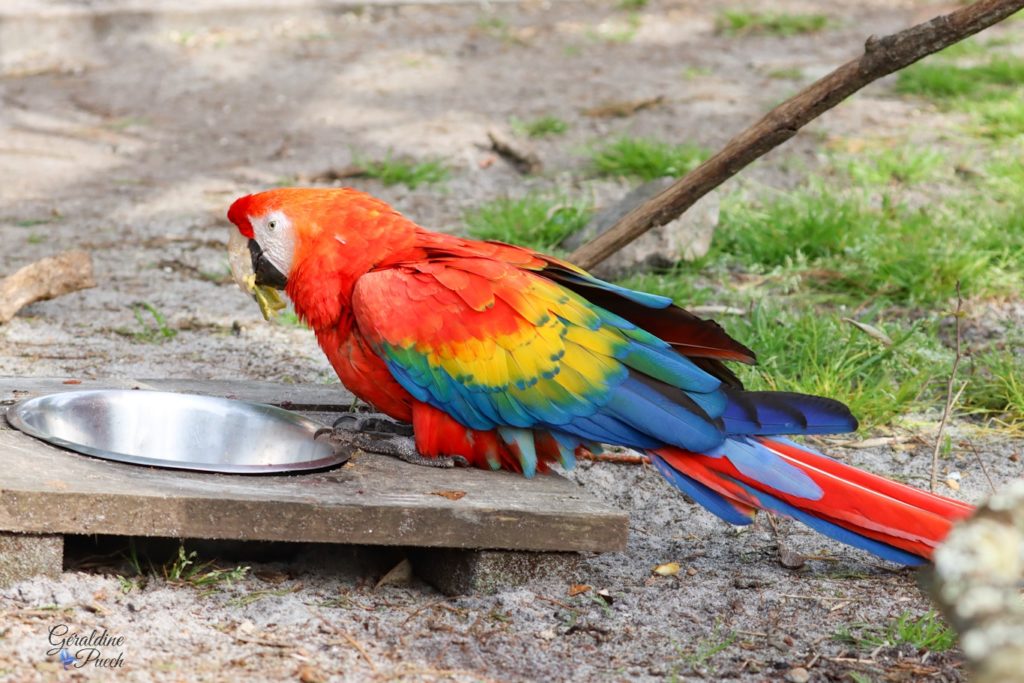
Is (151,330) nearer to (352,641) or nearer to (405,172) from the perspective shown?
(405,172)

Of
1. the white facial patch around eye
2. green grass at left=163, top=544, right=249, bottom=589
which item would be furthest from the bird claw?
green grass at left=163, top=544, right=249, bottom=589

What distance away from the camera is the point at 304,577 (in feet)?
7.50

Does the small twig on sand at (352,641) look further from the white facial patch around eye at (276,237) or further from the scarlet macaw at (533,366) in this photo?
the white facial patch around eye at (276,237)

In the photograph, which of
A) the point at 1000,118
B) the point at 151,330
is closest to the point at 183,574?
the point at 151,330

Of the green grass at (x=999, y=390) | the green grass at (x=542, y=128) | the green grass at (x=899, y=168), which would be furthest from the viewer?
the green grass at (x=542, y=128)

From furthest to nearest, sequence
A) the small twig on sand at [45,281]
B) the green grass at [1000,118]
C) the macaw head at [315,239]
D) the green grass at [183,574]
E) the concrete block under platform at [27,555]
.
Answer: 1. the green grass at [1000,118]
2. the small twig on sand at [45,281]
3. the macaw head at [315,239]
4. the green grass at [183,574]
5. the concrete block under platform at [27,555]

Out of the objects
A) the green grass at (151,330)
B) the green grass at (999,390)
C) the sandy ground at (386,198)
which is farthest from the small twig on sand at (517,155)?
the green grass at (999,390)

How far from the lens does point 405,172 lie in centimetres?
494

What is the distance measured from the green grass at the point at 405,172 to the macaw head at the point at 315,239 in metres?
2.37

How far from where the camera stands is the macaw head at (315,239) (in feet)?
7.93

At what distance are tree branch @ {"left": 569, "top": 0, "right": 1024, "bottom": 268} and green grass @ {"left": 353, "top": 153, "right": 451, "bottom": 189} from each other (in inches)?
75.8

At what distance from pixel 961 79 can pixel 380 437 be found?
4281mm

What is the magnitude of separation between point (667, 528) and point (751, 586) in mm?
317

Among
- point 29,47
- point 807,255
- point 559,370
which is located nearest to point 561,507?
point 559,370
